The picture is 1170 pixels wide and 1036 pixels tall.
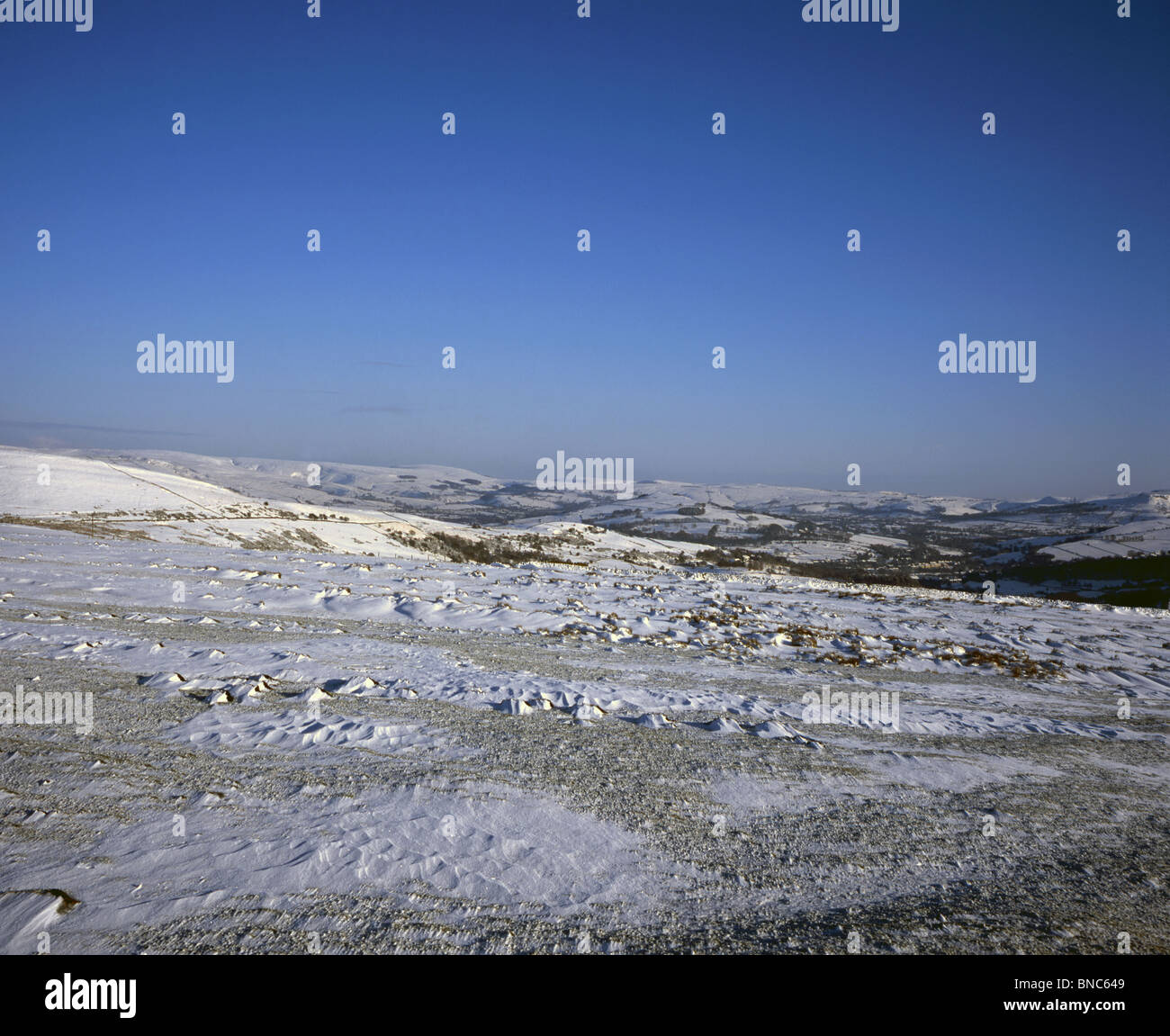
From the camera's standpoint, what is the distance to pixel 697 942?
418 centimetres

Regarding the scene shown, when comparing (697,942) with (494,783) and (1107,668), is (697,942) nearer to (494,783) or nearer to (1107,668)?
(494,783)

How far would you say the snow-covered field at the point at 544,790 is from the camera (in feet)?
14.3

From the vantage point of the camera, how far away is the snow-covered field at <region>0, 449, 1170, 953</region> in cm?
436

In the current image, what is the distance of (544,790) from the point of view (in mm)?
6441

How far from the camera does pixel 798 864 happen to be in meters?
5.32

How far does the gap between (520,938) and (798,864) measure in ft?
8.54

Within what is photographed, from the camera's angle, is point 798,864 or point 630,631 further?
point 630,631

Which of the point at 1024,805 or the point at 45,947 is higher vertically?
the point at 45,947
